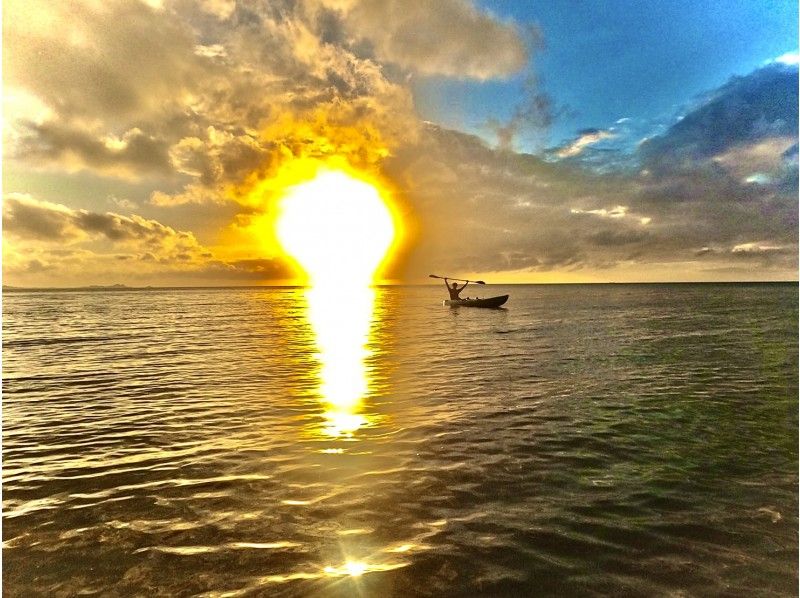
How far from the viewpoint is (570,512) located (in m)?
10.4

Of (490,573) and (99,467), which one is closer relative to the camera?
(490,573)

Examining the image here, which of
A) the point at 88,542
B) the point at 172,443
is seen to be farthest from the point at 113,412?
the point at 88,542

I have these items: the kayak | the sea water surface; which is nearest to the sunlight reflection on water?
the sea water surface

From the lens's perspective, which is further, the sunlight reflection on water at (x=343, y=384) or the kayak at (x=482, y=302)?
the kayak at (x=482, y=302)

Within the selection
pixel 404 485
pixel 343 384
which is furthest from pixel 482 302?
pixel 404 485

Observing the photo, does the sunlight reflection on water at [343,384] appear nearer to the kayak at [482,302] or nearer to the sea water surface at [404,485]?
the sea water surface at [404,485]

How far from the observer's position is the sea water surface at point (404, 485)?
819 cm

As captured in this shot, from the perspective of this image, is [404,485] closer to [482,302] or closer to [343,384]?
[343,384]

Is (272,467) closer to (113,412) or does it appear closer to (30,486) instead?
(30,486)

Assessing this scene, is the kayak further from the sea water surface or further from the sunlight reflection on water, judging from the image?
the sea water surface

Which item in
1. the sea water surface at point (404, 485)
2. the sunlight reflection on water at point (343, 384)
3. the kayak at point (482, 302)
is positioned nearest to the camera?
the sea water surface at point (404, 485)

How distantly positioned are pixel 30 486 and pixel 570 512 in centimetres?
1345

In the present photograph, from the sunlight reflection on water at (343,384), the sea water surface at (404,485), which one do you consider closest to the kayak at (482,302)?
the sunlight reflection on water at (343,384)

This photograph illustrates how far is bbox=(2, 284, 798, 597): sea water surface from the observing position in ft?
26.9
